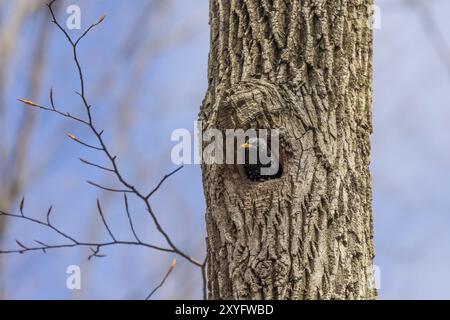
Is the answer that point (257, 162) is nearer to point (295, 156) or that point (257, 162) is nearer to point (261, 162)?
point (261, 162)

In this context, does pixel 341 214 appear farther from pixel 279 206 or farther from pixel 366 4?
pixel 366 4

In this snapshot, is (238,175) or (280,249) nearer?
(280,249)

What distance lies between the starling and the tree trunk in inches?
1.8

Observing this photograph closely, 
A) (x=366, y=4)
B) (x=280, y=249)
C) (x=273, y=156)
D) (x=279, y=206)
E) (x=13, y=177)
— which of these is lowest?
(x=280, y=249)

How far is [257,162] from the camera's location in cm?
223

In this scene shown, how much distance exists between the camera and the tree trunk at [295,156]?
2152mm

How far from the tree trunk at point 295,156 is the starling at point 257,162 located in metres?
0.04

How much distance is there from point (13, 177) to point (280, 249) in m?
5.91

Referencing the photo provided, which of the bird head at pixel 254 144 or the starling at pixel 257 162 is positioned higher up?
the bird head at pixel 254 144

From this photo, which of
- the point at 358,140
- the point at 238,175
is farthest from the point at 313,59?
the point at 238,175

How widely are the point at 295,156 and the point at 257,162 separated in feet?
0.44

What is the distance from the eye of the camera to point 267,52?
7.61 ft

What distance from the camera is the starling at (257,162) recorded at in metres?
2.22

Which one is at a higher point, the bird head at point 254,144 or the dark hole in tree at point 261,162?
the bird head at point 254,144
